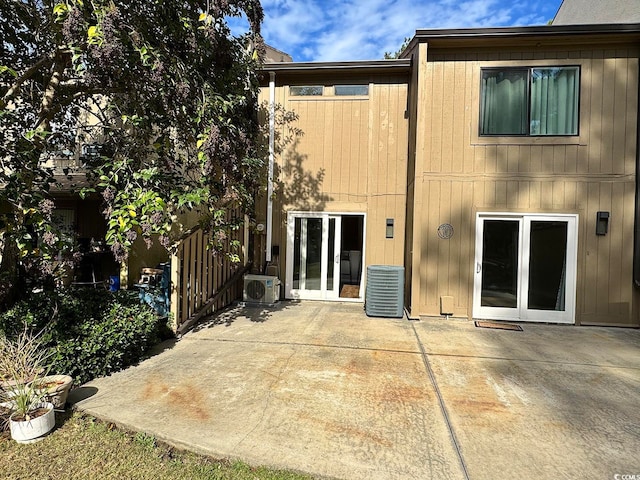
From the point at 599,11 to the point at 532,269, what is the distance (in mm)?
7480

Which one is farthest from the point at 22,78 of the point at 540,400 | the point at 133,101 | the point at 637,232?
the point at 637,232

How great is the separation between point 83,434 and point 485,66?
7563 millimetres

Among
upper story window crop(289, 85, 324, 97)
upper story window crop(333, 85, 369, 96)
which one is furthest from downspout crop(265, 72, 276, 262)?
upper story window crop(333, 85, 369, 96)

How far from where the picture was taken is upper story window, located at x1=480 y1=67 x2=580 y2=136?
5875mm

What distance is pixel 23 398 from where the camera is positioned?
2506 mm

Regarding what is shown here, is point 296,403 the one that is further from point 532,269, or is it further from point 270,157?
point 270,157

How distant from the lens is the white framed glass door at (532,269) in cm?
589

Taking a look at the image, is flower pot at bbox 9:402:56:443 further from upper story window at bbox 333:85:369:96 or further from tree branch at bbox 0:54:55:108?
upper story window at bbox 333:85:369:96

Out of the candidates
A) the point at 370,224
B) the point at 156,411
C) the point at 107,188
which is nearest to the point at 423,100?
the point at 370,224

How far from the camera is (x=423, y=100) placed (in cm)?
595

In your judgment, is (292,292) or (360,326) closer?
(360,326)

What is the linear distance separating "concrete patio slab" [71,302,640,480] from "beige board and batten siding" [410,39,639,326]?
3.94 ft

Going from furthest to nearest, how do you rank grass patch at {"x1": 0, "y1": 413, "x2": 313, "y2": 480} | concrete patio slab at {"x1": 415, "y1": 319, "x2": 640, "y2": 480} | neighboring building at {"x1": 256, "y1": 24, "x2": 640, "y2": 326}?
1. neighboring building at {"x1": 256, "y1": 24, "x2": 640, "y2": 326}
2. concrete patio slab at {"x1": 415, "y1": 319, "x2": 640, "y2": 480}
3. grass patch at {"x1": 0, "y1": 413, "x2": 313, "y2": 480}

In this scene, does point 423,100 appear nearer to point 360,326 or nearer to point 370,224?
point 370,224
